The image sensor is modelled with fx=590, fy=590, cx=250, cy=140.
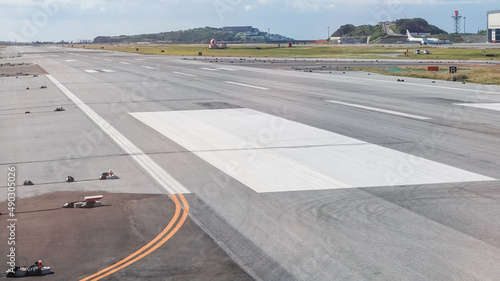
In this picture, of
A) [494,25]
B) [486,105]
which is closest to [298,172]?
[486,105]

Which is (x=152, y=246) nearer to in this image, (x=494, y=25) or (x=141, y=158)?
(x=141, y=158)

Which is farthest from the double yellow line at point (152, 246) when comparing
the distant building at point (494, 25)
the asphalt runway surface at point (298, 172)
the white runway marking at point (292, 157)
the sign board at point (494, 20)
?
the sign board at point (494, 20)

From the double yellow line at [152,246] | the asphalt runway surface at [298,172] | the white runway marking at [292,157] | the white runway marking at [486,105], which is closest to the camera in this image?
the double yellow line at [152,246]

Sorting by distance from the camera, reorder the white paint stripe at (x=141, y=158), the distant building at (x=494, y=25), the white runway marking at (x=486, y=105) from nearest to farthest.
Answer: the white paint stripe at (x=141, y=158)
the white runway marking at (x=486, y=105)
the distant building at (x=494, y=25)

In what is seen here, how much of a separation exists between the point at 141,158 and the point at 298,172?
4975 millimetres

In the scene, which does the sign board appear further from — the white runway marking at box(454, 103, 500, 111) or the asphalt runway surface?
the white runway marking at box(454, 103, 500, 111)

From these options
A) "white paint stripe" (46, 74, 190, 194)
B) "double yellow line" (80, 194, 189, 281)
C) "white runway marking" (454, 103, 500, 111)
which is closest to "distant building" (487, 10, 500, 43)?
"white runway marking" (454, 103, 500, 111)

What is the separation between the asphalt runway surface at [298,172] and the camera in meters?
9.47

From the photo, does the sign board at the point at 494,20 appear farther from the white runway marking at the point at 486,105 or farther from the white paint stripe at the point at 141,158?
the white paint stripe at the point at 141,158

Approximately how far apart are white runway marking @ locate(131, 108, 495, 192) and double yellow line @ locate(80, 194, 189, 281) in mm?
2392

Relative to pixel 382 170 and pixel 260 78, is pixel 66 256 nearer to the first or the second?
pixel 382 170

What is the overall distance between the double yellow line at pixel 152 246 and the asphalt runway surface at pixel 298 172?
16 cm

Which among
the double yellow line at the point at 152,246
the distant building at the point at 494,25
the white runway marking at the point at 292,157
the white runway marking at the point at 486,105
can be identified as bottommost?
the double yellow line at the point at 152,246

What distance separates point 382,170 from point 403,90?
75.5 ft
